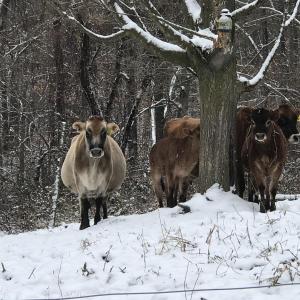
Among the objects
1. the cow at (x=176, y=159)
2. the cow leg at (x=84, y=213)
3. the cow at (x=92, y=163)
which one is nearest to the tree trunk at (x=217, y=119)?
the cow at (x=176, y=159)

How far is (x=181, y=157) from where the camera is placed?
443 inches

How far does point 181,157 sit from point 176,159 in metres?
0.14

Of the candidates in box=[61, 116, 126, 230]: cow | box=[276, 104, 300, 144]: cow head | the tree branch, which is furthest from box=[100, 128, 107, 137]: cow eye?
box=[276, 104, 300, 144]: cow head

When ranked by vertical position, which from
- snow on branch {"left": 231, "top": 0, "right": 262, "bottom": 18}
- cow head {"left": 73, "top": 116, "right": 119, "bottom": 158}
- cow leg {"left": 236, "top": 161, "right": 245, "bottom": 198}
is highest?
snow on branch {"left": 231, "top": 0, "right": 262, "bottom": 18}

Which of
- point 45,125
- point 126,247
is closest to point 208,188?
point 126,247

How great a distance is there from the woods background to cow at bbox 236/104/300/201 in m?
5.28

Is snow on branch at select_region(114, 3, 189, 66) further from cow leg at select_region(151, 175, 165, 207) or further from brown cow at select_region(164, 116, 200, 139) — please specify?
cow leg at select_region(151, 175, 165, 207)

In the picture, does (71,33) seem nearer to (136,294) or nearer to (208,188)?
(208,188)

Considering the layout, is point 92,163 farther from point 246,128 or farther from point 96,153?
point 246,128

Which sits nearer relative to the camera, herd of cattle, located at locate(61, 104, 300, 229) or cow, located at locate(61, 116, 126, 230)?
herd of cattle, located at locate(61, 104, 300, 229)

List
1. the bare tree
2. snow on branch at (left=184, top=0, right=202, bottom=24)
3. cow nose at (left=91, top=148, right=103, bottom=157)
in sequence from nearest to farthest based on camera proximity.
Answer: the bare tree → cow nose at (left=91, top=148, right=103, bottom=157) → snow on branch at (left=184, top=0, right=202, bottom=24)

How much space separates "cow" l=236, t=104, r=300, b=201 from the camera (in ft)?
34.7

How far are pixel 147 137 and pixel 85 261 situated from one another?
1835cm

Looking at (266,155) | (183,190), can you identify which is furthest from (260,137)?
(183,190)
